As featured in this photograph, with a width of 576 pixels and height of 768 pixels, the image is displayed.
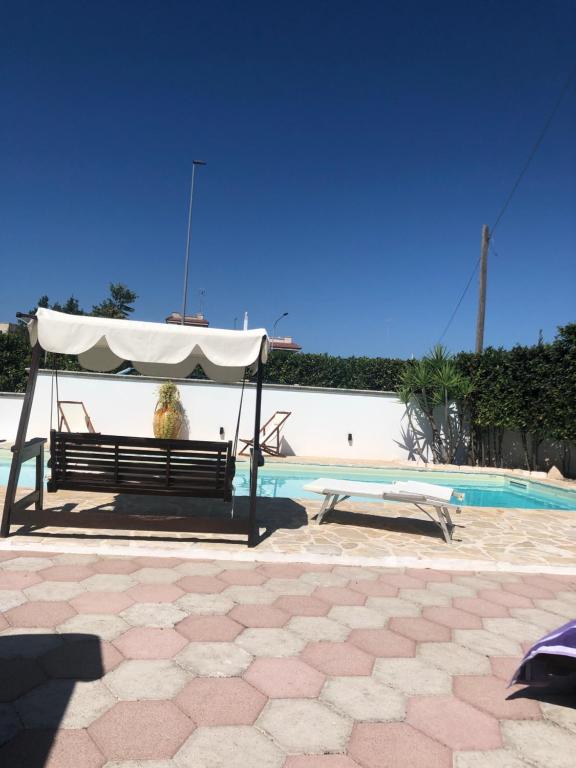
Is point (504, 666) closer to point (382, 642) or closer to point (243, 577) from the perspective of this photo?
point (382, 642)

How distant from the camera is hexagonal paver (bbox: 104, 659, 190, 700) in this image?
7.00 ft

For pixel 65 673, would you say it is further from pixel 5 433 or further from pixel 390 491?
pixel 5 433

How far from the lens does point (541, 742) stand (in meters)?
1.98

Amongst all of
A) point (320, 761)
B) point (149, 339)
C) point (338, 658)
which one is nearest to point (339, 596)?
point (338, 658)

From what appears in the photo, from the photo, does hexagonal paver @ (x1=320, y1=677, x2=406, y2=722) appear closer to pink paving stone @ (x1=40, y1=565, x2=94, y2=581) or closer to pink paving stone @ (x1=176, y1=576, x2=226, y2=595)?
pink paving stone @ (x1=176, y1=576, x2=226, y2=595)

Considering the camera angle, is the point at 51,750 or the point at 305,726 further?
the point at 305,726

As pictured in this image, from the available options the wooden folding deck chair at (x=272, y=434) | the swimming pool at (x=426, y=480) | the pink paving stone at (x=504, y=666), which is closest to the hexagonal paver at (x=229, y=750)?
the pink paving stone at (x=504, y=666)

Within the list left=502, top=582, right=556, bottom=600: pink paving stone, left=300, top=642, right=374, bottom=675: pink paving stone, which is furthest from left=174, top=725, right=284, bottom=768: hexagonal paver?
left=502, top=582, right=556, bottom=600: pink paving stone

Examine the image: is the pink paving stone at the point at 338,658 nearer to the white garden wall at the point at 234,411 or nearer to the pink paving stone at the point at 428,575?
the pink paving stone at the point at 428,575

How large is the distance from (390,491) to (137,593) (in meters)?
2.83

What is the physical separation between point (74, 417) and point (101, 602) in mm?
9413

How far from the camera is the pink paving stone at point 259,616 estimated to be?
9.62 feet

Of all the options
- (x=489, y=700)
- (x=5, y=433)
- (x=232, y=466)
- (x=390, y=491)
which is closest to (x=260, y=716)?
(x=489, y=700)

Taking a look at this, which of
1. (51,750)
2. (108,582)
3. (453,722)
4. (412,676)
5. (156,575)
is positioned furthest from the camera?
(156,575)
